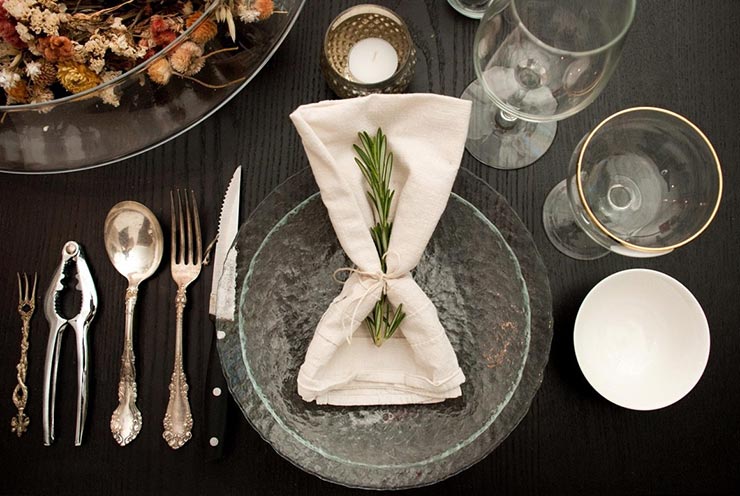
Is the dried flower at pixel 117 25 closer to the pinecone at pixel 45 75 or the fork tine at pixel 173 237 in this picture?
the pinecone at pixel 45 75

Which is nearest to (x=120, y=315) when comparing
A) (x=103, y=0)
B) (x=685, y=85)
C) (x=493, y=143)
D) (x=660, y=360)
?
(x=103, y=0)

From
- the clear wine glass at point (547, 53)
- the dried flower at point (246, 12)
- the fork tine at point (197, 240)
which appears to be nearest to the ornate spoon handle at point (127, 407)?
the fork tine at point (197, 240)

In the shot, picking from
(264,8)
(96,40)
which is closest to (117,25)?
(96,40)

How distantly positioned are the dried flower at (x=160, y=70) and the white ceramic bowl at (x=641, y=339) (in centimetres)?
47

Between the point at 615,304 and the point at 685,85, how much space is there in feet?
0.89

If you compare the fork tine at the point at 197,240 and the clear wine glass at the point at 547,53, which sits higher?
the clear wine glass at the point at 547,53

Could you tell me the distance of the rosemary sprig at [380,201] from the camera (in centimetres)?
55

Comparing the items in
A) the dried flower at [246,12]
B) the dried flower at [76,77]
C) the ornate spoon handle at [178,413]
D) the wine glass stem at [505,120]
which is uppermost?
the dried flower at [246,12]

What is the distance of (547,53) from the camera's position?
19.8 inches

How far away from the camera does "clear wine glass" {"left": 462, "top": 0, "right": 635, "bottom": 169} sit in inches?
20.2

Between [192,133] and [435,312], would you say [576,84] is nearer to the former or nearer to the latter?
[435,312]

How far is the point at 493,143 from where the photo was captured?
653 mm

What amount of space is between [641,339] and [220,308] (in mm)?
446

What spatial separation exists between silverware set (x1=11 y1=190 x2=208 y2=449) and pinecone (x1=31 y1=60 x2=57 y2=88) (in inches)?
5.7
